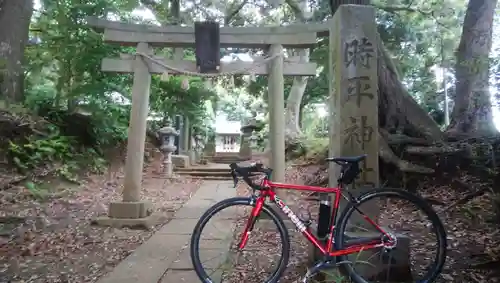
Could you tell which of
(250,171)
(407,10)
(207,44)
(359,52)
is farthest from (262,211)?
(407,10)

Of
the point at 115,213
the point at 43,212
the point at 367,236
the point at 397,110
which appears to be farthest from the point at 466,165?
the point at 43,212

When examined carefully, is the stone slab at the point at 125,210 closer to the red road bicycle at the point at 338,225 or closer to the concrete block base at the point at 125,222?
the concrete block base at the point at 125,222

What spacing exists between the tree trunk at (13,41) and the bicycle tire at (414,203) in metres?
8.01

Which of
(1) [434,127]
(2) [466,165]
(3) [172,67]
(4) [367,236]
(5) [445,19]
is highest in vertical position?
(5) [445,19]

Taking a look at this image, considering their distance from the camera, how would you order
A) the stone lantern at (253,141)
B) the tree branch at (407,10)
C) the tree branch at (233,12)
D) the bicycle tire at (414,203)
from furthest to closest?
the stone lantern at (253,141)
the tree branch at (233,12)
the tree branch at (407,10)
the bicycle tire at (414,203)

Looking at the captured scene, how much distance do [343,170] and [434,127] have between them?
15.4ft

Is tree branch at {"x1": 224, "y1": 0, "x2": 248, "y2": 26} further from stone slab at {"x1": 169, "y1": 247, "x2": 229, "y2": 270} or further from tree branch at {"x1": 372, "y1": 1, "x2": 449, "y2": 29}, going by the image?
stone slab at {"x1": 169, "y1": 247, "x2": 229, "y2": 270}

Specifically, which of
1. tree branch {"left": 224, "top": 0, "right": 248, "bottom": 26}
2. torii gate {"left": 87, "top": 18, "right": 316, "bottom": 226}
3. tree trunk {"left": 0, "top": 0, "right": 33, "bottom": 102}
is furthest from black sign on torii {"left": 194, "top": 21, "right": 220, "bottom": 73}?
tree branch {"left": 224, "top": 0, "right": 248, "bottom": 26}

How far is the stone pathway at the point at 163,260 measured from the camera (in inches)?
129

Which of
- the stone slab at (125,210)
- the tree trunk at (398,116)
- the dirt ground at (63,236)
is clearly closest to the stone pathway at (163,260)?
the dirt ground at (63,236)

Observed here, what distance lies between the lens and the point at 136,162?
18.9 feet

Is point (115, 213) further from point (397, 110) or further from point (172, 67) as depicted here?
point (397, 110)

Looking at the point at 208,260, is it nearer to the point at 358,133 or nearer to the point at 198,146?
the point at 358,133

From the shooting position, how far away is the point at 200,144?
56.4 ft
